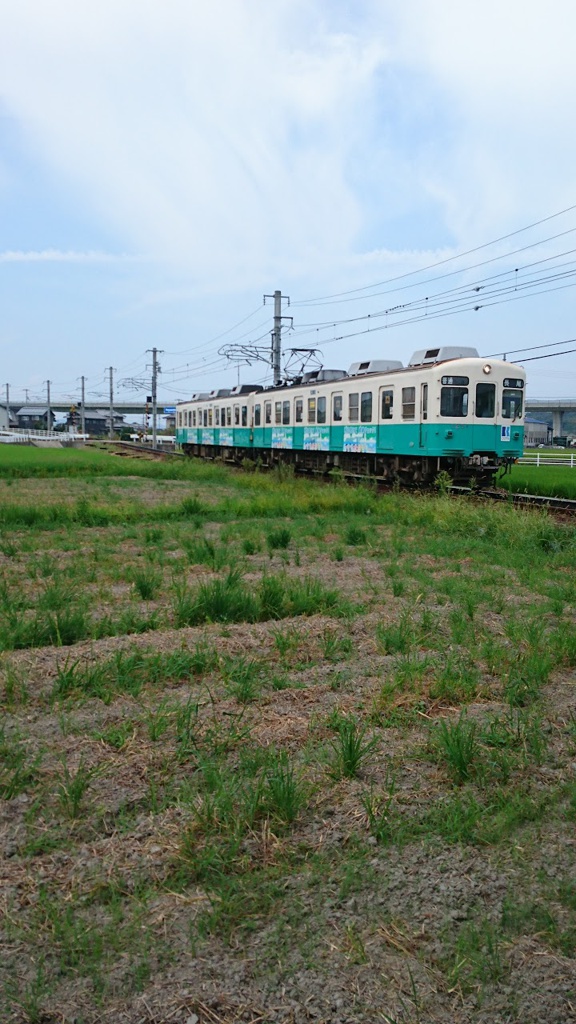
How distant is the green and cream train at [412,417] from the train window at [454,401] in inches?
1.0

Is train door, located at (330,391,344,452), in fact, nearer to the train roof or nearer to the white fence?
the train roof

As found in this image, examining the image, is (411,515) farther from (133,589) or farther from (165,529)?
(133,589)

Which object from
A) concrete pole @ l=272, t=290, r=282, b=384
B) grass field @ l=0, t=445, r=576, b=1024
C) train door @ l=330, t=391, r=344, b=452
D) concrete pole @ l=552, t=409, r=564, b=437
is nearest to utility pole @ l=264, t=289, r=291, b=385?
concrete pole @ l=272, t=290, r=282, b=384

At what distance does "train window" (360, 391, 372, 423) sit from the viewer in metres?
22.9

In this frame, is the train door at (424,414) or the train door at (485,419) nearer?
the train door at (485,419)

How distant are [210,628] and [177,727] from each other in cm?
206

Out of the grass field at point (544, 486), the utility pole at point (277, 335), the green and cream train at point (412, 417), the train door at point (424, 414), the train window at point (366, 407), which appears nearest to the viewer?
the green and cream train at point (412, 417)

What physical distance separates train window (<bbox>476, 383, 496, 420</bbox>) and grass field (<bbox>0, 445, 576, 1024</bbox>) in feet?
42.2

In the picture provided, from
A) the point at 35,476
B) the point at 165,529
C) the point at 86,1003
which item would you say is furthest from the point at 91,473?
the point at 86,1003

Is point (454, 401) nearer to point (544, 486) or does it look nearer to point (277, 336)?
point (544, 486)

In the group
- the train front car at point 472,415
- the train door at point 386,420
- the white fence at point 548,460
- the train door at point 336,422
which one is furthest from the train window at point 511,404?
the white fence at point 548,460

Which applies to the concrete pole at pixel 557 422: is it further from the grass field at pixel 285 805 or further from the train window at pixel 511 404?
the grass field at pixel 285 805

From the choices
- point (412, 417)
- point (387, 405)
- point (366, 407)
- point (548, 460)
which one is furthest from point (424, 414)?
point (548, 460)

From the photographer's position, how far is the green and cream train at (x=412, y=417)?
19.5m
